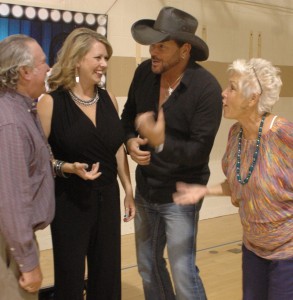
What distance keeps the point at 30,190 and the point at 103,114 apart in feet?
2.50

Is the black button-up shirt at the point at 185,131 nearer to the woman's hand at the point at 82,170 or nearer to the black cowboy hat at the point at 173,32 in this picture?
the black cowboy hat at the point at 173,32

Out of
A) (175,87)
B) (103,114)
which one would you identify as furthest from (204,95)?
Result: (103,114)

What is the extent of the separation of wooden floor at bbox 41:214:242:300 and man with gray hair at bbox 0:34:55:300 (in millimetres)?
1635

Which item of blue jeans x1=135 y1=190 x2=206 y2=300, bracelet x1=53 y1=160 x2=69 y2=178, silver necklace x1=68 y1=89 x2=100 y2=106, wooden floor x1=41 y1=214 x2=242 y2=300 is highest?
silver necklace x1=68 y1=89 x2=100 y2=106

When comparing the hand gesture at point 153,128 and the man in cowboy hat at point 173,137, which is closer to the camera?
the hand gesture at point 153,128

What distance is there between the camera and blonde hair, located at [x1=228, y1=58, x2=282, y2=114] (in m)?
2.10

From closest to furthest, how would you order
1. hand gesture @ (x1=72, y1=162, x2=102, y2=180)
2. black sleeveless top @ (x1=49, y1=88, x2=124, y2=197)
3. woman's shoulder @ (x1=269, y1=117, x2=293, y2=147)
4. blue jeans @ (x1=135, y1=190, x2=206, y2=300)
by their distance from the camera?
woman's shoulder @ (x1=269, y1=117, x2=293, y2=147), hand gesture @ (x1=72, y1=162, x2=102, y2=180), black sleeveless top @ (x1=49, y1=88, x2=124, y2=197), blue jeans @ (x1=135, y1=190, x2=206, y2=300)

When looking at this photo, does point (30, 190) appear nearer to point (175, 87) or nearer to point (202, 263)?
point (175, 87)

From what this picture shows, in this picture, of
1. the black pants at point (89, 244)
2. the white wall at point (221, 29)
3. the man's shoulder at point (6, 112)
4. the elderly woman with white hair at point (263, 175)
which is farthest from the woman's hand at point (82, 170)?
the white wall at point (221, 29)

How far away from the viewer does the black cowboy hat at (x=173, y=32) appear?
8.20 ft

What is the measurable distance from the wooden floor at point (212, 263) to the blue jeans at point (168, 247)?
0.74m

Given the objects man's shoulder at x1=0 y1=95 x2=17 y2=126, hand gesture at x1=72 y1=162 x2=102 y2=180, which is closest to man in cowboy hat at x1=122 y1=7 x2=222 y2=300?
hand gesture at x1=72 y1=162 x2=102 y2=180

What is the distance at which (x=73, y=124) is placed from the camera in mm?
2412

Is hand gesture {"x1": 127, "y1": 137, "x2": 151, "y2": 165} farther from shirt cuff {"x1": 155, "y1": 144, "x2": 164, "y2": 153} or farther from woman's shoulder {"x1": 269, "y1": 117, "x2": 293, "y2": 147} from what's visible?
woman's shoulder {"x1": 269, "y1": 117, "x2": 293, "y2": 147}
